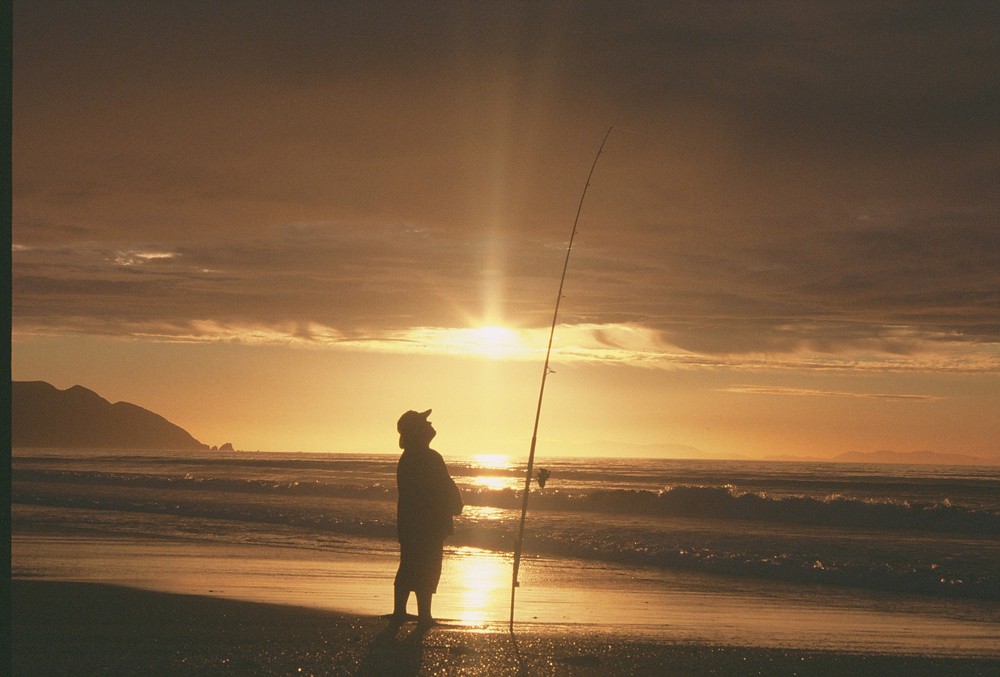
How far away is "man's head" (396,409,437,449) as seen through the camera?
766 centimetres

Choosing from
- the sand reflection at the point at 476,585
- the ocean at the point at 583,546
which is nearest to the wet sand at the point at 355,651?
the sand reflection at the point at 476,585

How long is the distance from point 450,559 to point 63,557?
4.96m

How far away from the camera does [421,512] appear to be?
7.62m

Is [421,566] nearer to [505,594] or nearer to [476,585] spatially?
[505,594]

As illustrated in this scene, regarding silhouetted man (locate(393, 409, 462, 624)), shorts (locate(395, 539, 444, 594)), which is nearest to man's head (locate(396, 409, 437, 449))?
silhouetted man (locate(393, 409, 462, 624))

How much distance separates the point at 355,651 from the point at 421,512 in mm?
1355

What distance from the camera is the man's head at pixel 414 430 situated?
7.66m

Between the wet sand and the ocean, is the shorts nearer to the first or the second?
the wet sand

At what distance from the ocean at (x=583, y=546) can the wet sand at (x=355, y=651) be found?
978 millimetres

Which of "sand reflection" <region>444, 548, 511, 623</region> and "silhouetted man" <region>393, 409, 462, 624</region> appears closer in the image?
"silhouetted man" <region>393, 409, 462, 624</region>

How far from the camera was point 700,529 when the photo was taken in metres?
18.1

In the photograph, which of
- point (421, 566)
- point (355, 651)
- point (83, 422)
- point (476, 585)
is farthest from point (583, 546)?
point (83, 422)

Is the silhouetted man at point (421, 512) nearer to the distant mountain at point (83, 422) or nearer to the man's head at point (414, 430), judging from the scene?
the man's head at point (414, 430)

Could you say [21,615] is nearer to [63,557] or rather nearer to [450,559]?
[63,557]
